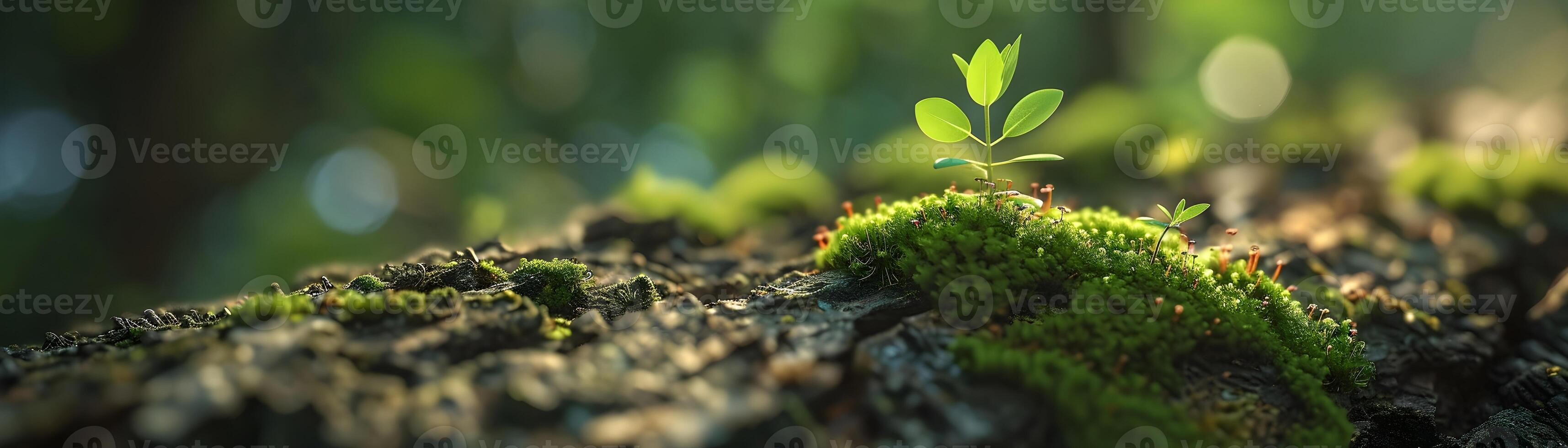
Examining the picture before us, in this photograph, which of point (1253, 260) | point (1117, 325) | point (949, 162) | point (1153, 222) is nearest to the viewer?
point (1117, 325)

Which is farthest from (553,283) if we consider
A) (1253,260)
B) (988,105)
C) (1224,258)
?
(1253,260)

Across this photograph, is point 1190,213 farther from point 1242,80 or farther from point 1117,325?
point 1242,80

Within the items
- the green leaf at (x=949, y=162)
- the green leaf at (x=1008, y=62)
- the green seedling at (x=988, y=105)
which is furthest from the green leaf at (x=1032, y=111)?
the green leaf at (x=949, y=162)

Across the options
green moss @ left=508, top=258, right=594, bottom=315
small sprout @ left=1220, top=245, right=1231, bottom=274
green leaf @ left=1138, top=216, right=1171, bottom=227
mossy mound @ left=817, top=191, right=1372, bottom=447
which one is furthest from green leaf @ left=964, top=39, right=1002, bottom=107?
green moss @ left=508, top=258, right=594, bottom=315

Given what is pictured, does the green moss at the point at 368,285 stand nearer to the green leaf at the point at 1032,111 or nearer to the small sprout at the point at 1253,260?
the green leaf at the point at 1032,111

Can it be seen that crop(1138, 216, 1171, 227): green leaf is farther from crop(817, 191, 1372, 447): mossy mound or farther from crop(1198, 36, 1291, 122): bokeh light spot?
crop(1198, 36, 1291, 122): bokeh light spot

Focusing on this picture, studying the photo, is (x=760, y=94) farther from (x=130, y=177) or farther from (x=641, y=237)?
(x=130, y=177)

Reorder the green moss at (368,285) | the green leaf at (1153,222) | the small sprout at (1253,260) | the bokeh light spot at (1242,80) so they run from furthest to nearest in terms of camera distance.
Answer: the bokeh light spot at (1242,80) → the small sprout at (1253,260) → the green moss at (368,285) → the green leaf at (1153,222)

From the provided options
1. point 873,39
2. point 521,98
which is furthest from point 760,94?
point 521,98
